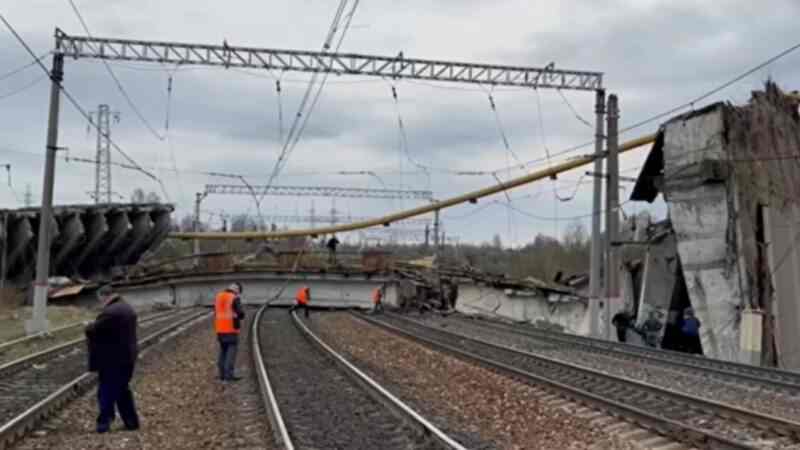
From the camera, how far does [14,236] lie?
156 ft

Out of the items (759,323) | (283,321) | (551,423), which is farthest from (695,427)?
(283,321)

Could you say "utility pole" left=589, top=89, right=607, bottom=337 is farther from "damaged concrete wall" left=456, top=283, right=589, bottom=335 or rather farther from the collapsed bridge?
the collapsed bridge

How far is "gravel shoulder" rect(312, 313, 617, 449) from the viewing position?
10875 millimetres

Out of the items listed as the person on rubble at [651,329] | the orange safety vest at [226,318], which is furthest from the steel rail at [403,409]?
the person on rubble at [651,329]

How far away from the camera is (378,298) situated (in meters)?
47.8

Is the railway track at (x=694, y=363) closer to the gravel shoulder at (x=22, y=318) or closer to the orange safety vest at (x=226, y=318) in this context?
the orange safety vest at (x=226, y=318)

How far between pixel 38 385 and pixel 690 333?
68.6 ft

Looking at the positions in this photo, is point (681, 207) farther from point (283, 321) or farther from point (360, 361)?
point (283, 321)

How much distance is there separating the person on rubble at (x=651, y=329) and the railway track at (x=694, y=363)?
376cm

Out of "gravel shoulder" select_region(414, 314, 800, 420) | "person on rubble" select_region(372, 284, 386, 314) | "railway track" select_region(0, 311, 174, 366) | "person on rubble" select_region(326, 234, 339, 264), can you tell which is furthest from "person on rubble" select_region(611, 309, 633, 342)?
"person on rubble" select_region(326, 234, 339, 264)

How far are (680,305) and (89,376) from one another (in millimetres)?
21508

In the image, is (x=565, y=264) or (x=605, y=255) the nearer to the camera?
(x=605, y=255)

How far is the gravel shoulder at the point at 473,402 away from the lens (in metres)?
10.9

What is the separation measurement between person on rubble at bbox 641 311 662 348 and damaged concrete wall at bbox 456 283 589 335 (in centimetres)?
1215
